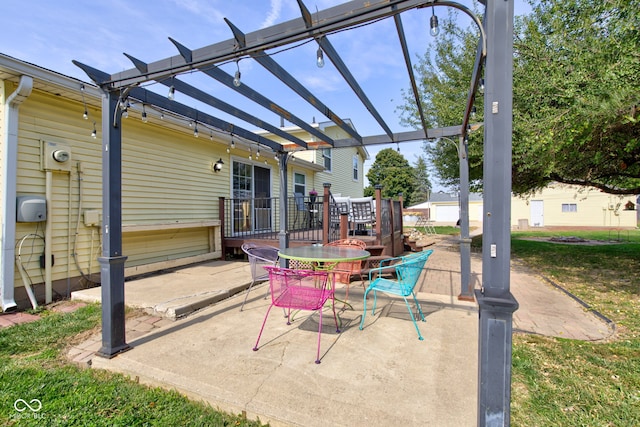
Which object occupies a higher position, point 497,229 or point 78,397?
point 497,229

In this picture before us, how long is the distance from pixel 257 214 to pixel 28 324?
544cm

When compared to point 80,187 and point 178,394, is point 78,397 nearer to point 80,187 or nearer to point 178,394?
point 178,394

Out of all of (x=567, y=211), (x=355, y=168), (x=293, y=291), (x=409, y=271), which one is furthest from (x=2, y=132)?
(x=567, y=211)

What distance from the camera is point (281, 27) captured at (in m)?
2.15

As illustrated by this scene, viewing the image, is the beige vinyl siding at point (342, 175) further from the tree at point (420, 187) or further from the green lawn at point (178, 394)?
the tree at point (420, 187)

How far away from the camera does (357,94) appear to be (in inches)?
122

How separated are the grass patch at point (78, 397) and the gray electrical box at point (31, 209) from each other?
1.80m

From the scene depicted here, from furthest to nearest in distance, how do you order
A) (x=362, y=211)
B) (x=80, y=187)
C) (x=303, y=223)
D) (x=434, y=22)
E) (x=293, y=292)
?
(x=303, y=223) < (x=362, y=211) < (x=80, y=187) < (x=293, y=292) < (x=434, y=22)

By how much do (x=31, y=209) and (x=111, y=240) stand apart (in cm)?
238

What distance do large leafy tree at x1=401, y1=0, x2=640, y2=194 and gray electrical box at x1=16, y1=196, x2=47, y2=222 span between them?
7009 millimetres

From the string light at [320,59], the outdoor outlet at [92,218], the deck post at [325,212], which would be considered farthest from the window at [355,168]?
the string light at [320,59]

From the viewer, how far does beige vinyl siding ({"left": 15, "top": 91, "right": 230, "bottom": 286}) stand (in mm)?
4266

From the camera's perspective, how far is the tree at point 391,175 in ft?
128

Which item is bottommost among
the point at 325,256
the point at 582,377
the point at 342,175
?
the point at 582,377
